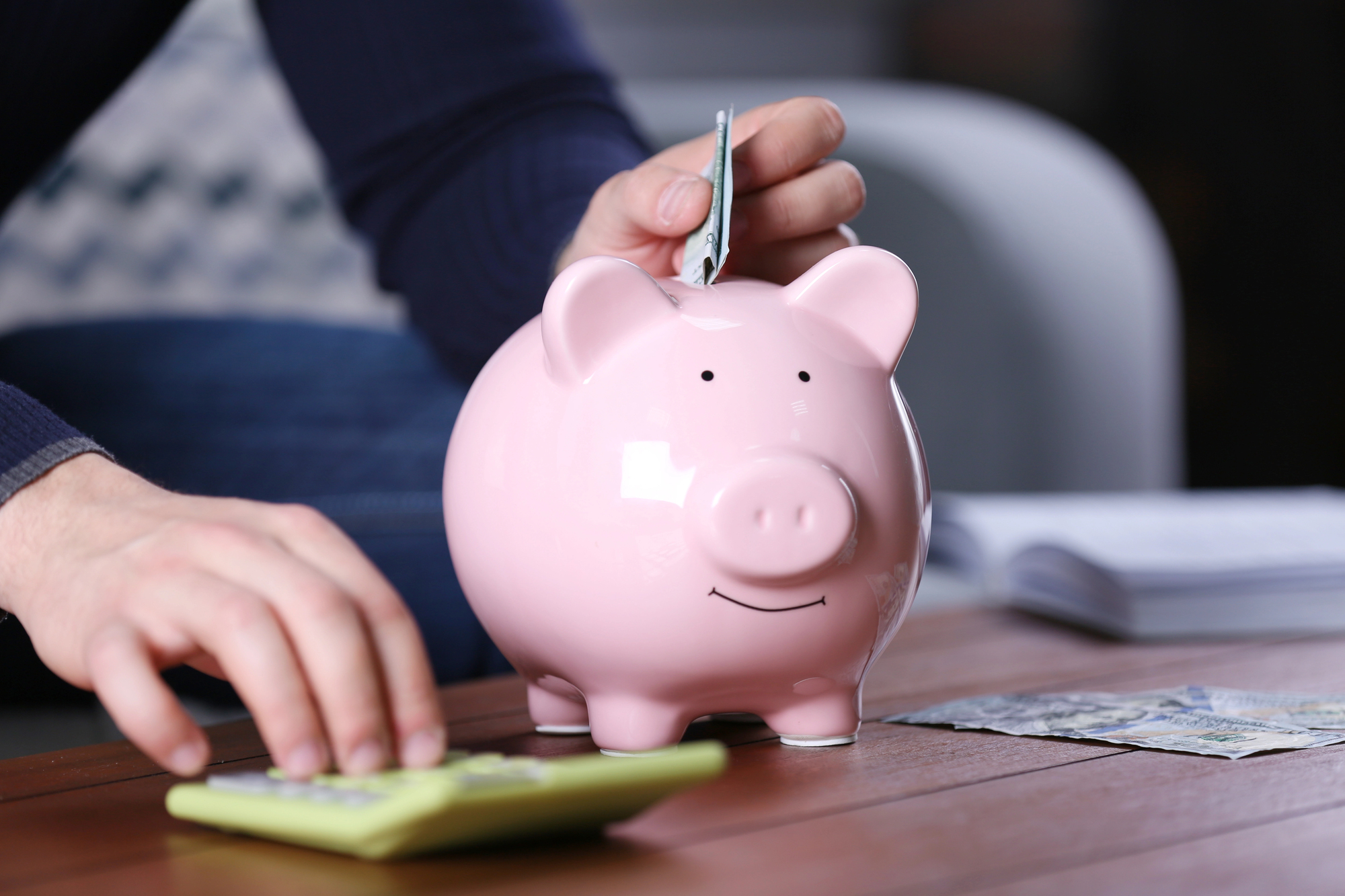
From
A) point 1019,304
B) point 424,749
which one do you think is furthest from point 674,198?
point 1019,304

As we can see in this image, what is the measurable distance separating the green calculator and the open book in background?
0.59 m

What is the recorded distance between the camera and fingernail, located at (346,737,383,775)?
1.19 ft

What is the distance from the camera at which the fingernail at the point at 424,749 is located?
38 cm

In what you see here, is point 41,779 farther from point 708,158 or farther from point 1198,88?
point 1198,88

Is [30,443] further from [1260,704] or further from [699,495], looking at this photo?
[1260,704]

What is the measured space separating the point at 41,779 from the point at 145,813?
0.29ft

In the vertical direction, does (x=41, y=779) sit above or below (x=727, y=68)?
below

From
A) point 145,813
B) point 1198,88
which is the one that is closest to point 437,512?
point 145,813

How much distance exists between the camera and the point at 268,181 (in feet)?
5.35

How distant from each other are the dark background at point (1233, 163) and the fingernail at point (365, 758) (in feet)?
9.57

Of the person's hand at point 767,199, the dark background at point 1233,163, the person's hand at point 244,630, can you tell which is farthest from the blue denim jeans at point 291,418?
the dark background at point 1233,163

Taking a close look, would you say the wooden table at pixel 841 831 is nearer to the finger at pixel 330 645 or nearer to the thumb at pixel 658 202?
the finger at pixel 330 645

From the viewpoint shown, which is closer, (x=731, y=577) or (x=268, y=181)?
(x=731, y=577)

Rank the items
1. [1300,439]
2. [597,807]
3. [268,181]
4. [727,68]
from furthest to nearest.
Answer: [727,68], [1300,439], [268,181], [597,807]
